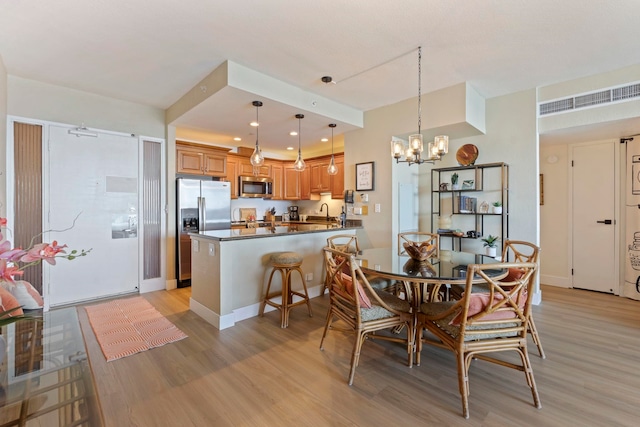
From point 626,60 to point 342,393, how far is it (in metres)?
4.37

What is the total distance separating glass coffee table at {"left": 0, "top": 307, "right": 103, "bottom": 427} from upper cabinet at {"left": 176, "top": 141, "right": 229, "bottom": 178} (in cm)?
351

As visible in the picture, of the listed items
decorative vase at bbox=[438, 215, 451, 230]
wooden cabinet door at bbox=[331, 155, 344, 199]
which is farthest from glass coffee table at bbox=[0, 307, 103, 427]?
wooden cabinet door at bbox=[331, 155, 344, 199]

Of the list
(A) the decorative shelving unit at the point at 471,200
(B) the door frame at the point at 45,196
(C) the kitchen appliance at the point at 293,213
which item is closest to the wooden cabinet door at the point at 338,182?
(C) the kitchen appliance at the point at 293,213

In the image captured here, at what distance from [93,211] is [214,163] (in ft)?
6.59

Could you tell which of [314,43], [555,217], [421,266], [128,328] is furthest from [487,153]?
[128,328]

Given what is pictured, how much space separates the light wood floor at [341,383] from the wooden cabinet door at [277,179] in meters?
4.23

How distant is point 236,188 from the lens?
240 inches

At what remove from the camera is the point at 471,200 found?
420 centimetres

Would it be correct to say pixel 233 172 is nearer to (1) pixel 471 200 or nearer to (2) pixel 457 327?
(1) pixel 471 200

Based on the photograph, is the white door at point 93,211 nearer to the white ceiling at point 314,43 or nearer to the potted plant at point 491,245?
the white ceiling at point 314,43

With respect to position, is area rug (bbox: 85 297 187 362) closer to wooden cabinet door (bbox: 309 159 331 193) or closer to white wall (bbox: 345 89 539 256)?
white wall (bbox: 345 89 539 256)

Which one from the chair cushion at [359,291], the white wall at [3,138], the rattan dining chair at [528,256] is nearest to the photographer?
the chair cushion at [359,291]

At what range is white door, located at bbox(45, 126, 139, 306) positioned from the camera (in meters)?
3.61

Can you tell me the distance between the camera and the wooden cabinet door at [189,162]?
15.8 feet
